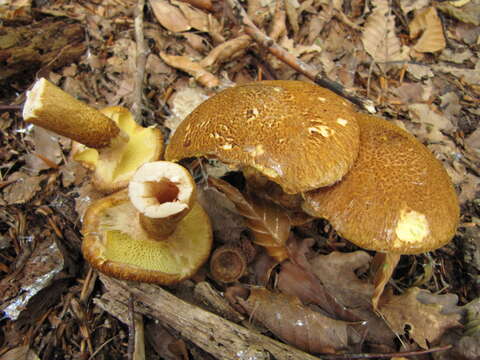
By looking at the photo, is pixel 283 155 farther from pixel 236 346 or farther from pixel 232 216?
pixel 236 346

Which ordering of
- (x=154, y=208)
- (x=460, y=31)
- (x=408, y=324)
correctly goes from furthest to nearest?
(x=460, y=31) < (x=408, y=324) < (x=154, y=208)

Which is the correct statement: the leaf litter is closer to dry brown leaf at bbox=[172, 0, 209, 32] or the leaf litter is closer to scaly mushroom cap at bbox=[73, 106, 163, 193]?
dry brown leaf at bbox=[172, 0, 209, 32]

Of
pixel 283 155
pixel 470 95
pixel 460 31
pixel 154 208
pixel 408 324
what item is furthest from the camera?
pixel 460 31

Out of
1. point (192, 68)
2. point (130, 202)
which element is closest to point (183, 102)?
point (192, 68)

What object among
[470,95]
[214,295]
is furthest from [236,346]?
[470,95]

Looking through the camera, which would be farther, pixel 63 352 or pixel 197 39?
pixel 197 39

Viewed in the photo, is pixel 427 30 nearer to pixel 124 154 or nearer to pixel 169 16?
pixel 169 16

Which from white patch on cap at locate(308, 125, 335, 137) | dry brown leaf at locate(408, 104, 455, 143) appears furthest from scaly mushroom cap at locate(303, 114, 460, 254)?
dry brown leaf at locate(408, 104, 455, 143)
